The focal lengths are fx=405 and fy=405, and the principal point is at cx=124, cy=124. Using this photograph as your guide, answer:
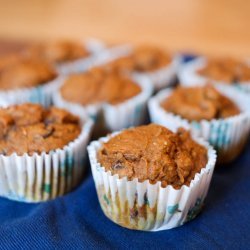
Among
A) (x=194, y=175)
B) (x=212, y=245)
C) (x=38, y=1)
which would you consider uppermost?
(x=194, y=175)

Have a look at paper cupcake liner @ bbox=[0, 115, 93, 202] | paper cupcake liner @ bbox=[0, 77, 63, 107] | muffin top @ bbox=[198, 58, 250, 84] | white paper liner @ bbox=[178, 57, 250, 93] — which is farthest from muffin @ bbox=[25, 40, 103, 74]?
paper cupcake liner @ bbox=[0, 115, 93, 202]

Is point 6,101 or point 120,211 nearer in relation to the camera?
point 120,211

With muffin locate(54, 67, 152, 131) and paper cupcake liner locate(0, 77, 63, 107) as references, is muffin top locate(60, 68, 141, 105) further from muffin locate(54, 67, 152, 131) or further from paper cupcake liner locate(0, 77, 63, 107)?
paper cupcake liner locate(0, 77, 63, 107)

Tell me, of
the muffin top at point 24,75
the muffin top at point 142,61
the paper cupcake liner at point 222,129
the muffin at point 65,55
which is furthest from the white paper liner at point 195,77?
the muffin top at point 24,75

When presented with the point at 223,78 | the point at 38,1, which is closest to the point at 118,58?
the point at 223,78

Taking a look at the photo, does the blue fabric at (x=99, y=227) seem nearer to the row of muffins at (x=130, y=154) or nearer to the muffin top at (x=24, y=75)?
the row of muffins at (x=130, y=154)

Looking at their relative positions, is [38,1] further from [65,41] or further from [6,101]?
[6,101]
